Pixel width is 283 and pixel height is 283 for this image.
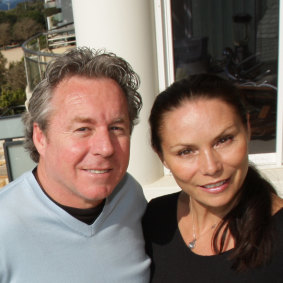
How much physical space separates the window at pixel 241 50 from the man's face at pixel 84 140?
2.49 meters

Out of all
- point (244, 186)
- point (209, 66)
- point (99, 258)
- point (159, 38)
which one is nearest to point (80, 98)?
point (99, 258)

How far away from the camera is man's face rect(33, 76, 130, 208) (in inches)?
56.8

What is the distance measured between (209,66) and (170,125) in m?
2.91

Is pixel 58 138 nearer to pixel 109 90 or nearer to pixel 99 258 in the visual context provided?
pixel 109 90

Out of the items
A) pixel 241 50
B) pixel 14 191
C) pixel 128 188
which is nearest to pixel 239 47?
pixel 241 50

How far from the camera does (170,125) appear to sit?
5.04 feet

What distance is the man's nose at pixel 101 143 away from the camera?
1445 mm

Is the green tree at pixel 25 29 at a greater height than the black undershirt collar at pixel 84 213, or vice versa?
the green tree at pixel 25 29

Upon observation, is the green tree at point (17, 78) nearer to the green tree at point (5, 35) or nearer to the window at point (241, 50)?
the green tree at point (5, 35)

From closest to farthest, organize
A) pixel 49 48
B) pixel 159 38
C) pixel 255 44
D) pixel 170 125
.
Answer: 1. pixel 170 125
2. pixel 159 38
3. pixel 255 44
4. pixel 49 48

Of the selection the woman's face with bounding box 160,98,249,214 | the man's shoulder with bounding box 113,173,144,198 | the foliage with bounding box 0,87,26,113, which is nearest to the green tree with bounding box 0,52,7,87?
the foliage with bounding box 0,87,26,113

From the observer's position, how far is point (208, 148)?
1450mm

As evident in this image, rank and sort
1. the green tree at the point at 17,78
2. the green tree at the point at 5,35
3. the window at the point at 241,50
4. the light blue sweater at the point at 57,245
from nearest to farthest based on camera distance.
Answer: the light blue sweater at the point at 57,245, the window at the point at 241,50, the green tree at the point at 17,78, the green tree at the point at 5,35

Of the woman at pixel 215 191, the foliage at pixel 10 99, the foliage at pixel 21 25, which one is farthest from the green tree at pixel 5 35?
the woman at pixel 215 191
